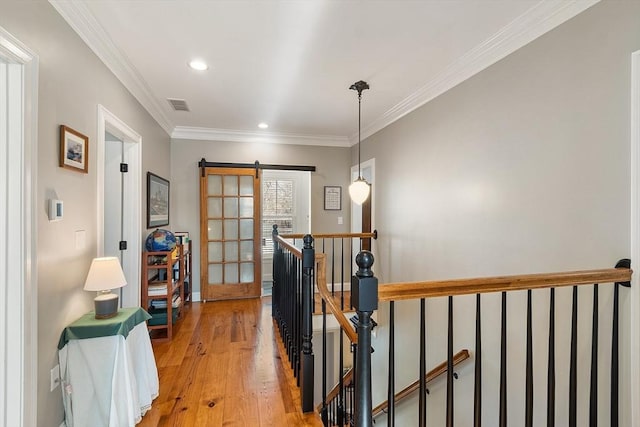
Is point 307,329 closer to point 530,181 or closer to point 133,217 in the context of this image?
point 530,181

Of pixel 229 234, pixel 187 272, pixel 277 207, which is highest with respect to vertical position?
pixel 277 207

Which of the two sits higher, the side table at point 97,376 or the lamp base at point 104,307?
the lamp base at point 104,307

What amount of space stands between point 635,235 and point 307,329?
1.86 meters

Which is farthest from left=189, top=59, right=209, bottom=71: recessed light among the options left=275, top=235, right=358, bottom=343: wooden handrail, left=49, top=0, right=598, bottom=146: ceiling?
left=275, top=235, right=358, bottom=343: wooden handrail

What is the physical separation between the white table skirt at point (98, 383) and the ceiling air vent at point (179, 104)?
2620mm

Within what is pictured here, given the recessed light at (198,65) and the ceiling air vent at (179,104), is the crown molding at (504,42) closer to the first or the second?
the recessed light at (198,65)

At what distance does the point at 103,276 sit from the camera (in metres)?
2.01

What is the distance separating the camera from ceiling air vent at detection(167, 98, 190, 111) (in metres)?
3.43

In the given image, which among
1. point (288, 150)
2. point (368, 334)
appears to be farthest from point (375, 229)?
point (368, 334)

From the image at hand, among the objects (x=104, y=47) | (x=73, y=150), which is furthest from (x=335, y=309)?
(x=104, y=47)

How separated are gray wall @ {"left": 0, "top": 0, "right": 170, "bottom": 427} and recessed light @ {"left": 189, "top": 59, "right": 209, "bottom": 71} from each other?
0.66 meters

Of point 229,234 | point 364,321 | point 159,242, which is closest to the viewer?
point 364,321

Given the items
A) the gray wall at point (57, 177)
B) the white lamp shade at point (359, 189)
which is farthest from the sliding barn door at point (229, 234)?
the gray wall at point (57, 177)

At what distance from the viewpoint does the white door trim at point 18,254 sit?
1.40 meters
